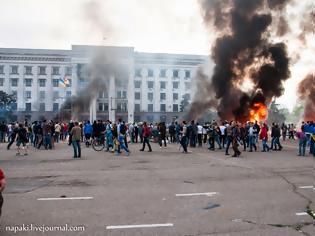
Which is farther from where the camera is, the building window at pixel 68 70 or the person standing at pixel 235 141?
the building window at pixel 68 70

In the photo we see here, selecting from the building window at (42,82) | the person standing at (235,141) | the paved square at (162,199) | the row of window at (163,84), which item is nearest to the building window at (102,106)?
the row of window at (163,84)

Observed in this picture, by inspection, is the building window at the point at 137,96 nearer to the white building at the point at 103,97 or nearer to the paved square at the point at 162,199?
the white building at the point at 103,97

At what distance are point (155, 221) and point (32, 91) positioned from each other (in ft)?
264

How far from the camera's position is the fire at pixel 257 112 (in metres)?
28.4

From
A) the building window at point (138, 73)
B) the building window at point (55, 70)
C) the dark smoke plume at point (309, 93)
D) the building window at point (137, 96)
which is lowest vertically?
the dark smoke plume at point (309, 93)

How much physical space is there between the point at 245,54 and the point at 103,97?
160 feet

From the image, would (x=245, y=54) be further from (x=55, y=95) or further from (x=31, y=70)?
(x=31, y=70)

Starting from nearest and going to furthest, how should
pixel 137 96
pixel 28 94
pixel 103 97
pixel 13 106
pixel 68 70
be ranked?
pixel 13 106, pixel 103 97, pixel 28 94, pixel 68 70, pixel 137 96

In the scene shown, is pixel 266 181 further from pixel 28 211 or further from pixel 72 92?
pixel 72 92

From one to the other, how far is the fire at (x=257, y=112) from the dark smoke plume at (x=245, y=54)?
35cm

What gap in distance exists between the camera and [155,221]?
546 cm

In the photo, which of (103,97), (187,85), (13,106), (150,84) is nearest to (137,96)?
(150,84)

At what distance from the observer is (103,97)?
241 ft

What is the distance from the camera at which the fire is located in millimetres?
28359
